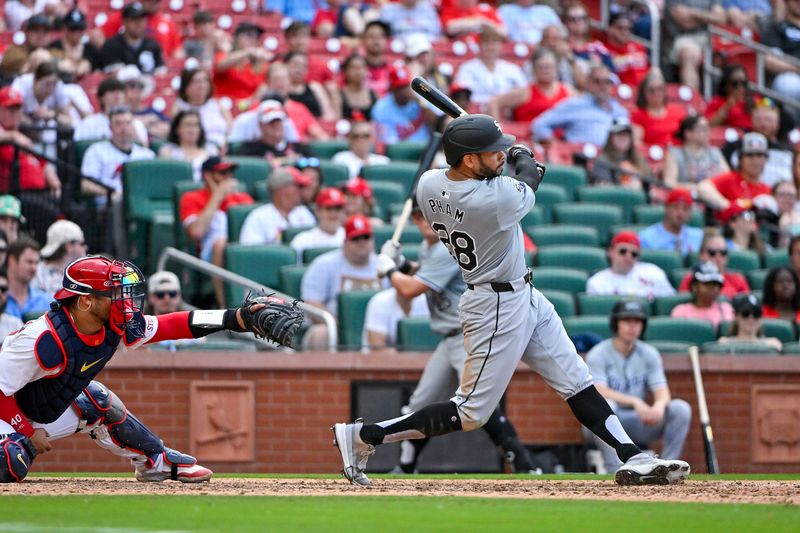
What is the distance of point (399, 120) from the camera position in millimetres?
14133

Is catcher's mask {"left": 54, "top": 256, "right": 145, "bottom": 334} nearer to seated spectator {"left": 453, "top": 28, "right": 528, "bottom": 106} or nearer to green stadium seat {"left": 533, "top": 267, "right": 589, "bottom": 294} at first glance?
green stadium seat {"left": 533, "top": 267, "right": 589, "bottom": 294}

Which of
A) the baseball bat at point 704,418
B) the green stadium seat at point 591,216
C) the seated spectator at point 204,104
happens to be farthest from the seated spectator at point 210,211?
the baseball bat at point 704,418

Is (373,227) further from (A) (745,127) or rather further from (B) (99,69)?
(A) (745,127)

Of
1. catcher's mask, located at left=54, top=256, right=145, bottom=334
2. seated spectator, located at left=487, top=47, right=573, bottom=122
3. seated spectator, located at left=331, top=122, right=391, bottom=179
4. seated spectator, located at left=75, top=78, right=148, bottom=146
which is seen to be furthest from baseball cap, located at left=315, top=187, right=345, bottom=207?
catcher's mask, located at left=54, top=256, right=145, bottom=334

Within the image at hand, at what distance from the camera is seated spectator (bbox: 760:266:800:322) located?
11883 millimetres

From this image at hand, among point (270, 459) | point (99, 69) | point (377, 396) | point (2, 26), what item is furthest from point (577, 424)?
point (2, 26)

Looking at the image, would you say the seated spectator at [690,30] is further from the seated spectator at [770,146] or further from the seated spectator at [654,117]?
the seated spectator at [654,117]

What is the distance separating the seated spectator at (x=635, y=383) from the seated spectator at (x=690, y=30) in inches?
272

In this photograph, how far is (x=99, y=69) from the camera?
14445mm

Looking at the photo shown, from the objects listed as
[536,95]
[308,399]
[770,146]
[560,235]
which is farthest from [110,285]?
[770,146]

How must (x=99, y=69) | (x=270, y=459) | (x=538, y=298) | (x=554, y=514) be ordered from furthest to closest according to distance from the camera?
(x=99, y=69) < (x=270, y=459) < (x=538, y=298) < (x=554, y=514)

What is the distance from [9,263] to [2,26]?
18.7 ft

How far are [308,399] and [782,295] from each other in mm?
4122

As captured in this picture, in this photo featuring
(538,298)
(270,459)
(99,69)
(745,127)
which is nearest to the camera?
(538,298)
